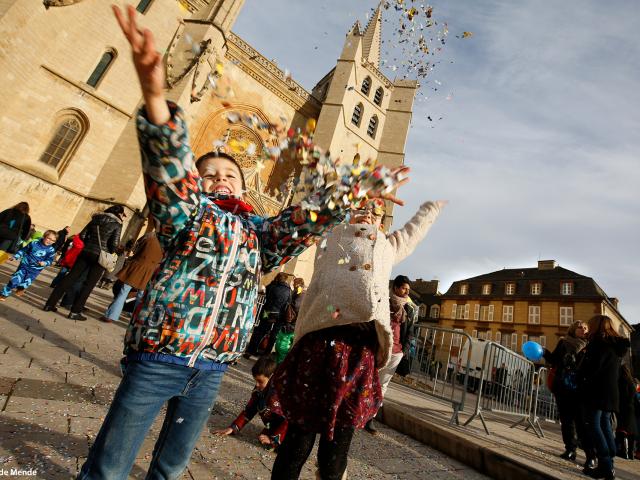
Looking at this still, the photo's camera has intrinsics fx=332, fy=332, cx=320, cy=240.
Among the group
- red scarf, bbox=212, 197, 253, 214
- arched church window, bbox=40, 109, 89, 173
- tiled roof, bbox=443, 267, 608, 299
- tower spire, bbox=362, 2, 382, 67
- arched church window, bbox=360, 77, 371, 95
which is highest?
tower spire, bbox=362, 2, 382, 67

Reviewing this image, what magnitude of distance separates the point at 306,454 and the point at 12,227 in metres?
7.70

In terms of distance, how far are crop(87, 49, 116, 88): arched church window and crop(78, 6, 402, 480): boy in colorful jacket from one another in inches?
653

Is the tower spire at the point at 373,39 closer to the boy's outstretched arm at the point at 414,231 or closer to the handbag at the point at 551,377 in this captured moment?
the handbag at the point at 551,377

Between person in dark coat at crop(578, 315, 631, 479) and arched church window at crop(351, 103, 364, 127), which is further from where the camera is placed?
arched church window at crop(351, 103, 364, 127)

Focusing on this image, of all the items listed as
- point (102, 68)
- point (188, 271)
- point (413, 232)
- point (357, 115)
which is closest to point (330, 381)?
point (188, 271)

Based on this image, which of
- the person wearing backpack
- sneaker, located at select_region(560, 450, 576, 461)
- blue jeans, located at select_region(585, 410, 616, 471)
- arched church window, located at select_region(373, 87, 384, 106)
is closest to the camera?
blue jeans, located at select_region(585, 410, 616, 471)

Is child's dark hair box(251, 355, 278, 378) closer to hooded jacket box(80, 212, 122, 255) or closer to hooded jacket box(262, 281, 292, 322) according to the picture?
hooded jacket box(262, 281, 292, 322)

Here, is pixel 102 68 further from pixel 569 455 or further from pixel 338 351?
pixel 569 455

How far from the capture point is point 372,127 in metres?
24.1

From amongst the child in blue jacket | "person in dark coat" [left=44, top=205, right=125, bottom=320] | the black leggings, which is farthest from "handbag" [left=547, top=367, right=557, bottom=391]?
the child in blue jacket

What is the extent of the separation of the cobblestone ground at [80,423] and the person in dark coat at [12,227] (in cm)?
237

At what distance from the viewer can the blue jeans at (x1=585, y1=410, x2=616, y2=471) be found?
389 cm

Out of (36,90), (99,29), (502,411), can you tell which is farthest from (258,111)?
(502,411)

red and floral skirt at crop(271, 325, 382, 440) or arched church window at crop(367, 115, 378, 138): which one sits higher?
arched church window at crop(367, 115, 378, 138)
